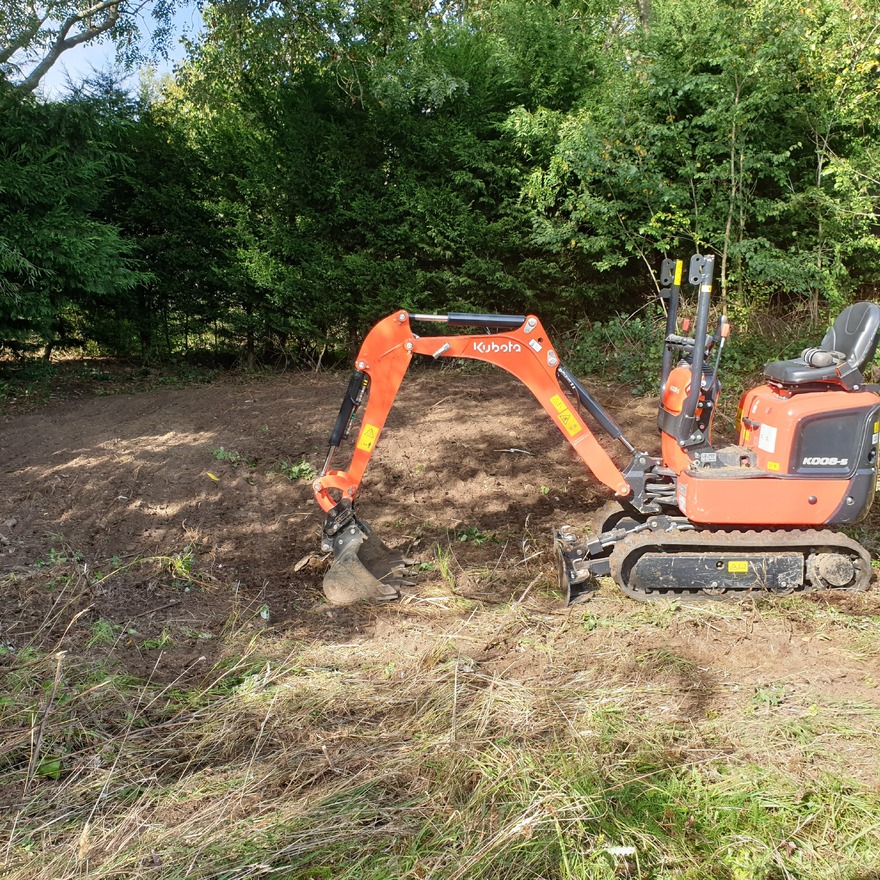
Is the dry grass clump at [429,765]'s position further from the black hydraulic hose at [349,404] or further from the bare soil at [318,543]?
the black hydraulic hose at [349,404]

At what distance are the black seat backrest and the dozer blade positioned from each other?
2.98 metres

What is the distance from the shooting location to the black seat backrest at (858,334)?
443 centimetres

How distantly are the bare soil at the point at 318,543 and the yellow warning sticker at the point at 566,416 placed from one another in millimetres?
924

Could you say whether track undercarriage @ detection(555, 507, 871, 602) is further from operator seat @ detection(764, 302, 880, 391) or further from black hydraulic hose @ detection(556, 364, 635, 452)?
operator seat @ detection(764, 302, 880, 391)

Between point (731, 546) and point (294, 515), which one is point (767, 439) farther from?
point (294, 515)

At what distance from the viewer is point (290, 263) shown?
10.3 meters

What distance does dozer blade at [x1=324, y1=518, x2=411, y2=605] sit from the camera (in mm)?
4781

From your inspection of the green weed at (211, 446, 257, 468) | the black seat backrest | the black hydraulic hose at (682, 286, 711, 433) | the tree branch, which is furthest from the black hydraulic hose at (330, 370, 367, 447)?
the tree branch

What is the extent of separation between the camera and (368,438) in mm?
4820

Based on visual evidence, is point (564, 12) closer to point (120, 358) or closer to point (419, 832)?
point (120, 358)

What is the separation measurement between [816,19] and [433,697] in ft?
29.7

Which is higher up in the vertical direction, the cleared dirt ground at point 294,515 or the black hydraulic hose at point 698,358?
the black hydraulic hose at point 698,358

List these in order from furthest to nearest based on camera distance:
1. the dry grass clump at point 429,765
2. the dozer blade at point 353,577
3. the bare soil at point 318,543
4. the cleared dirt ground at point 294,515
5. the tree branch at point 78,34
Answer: the tree branch at point 78,34 < the dozer blade at point 353,577 < the cleared dirt ground at point 294,515 < the bare soil at point 318,543 < the dry grass clump at point 429,765

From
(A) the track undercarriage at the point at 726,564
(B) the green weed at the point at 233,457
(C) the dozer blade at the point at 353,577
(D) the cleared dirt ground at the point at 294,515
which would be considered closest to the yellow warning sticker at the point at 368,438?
(C) the dozer blade at the point at 353,577
